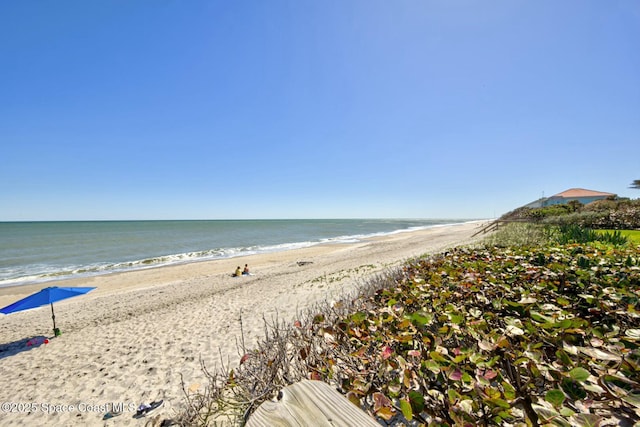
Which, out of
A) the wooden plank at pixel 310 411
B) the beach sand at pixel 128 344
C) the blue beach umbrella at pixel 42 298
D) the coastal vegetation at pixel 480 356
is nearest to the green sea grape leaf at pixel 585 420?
the coastal vegetation at pixel 480 356

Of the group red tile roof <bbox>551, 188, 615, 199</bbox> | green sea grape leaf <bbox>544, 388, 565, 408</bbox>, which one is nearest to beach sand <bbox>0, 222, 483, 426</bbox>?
green sea grape leaf <bbox>544, 388, 565, 408</bbox>

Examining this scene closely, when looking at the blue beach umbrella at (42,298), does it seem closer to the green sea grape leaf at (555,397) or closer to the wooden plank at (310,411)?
the wooden plank at (310,411)

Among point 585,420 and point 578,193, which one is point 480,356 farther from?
point 578,193

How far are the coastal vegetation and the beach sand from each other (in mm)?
2645

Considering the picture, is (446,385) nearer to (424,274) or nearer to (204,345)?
(424,274)

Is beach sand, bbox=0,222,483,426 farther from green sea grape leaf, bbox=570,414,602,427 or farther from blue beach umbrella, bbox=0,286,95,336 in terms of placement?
green sea grape leaf, bbox=570,414,602,427

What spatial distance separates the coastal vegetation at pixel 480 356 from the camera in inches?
47.9

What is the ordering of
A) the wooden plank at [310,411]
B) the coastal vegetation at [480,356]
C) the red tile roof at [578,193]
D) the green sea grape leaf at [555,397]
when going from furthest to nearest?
1. the red tile roof at [578,193]
2. the coastal vegetation at [480,356]
3. the green sea grape leaf at [555,397]
4. the wooden plank at [310,411]

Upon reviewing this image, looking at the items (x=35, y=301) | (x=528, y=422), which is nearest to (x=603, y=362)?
(x=528, y=422)

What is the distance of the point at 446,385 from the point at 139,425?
453 cm

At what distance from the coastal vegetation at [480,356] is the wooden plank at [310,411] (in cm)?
42

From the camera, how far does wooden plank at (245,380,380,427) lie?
0.96 meters

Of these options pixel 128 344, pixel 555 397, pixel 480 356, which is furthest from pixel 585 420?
pixel 128 344

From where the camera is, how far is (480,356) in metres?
1.55
